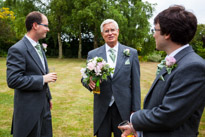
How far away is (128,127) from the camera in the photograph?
1.85 m

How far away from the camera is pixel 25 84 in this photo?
2648mm

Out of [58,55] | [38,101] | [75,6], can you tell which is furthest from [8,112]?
[58,55]

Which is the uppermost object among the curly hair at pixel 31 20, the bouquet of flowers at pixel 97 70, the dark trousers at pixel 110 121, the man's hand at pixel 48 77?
the curly hair at pixel 31 20

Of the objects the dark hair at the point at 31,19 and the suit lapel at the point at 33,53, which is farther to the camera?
the dark hair at the point at 31,19

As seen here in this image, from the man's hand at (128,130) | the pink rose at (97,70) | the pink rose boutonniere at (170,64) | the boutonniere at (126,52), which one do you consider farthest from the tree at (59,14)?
the pink rose boutonniere at (170,64)

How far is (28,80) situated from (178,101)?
2.15 meters

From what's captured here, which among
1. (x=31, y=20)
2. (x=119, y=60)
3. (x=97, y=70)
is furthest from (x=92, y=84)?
(x=31, y=20)

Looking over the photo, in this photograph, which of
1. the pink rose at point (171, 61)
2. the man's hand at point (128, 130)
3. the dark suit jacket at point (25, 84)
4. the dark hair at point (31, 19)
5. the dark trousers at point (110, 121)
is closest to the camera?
the pink rose at point (171, 61)

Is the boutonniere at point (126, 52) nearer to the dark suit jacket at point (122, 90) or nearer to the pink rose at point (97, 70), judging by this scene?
the dark suit jacket at point (122, 90)

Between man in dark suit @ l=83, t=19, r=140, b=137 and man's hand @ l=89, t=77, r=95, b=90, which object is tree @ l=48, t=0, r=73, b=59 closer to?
man in dark suit @ l=83, t=19, r=140, b=137

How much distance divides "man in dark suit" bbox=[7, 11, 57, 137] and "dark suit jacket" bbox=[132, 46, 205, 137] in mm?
1788

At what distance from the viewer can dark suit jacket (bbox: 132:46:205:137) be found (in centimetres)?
139

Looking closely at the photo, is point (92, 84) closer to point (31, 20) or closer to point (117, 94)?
point (117, 94)

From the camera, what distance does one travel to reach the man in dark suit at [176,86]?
1.40m
